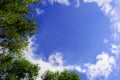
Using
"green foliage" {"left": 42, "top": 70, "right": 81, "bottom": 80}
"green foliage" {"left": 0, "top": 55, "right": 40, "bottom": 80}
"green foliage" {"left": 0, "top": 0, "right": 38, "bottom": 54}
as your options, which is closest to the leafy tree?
"green foliage" {"left": 0, "top": 0, "right": 38, "bottom": 54}

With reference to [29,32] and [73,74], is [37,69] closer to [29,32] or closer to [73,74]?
[73,74]

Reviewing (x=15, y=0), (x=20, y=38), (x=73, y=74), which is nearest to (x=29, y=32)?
(x=20, y=38)

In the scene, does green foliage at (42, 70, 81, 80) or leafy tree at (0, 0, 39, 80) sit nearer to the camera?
leafy tree at (0, 0, 39, 80)

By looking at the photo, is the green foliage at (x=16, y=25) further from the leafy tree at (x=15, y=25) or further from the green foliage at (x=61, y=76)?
the green foliage at (x=61, y=76)

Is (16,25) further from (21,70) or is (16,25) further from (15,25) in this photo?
(21,70)

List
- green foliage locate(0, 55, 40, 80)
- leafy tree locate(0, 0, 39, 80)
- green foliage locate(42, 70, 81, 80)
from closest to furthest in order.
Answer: leafy tree locate(0, 0, 39, 80) → green foliage locate(0, 55, 40, 80) → green foliage locate(42, 70, 81, 80)

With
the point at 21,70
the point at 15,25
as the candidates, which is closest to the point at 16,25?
the point at 15,25

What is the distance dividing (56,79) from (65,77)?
2.02 metres

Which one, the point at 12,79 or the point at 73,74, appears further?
the point at 73,74

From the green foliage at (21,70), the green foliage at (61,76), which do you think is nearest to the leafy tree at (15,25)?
the green foliage at (21,70)

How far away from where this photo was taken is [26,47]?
3456 cm

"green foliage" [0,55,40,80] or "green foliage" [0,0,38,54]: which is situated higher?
"green foliage" [0,55,40,80]

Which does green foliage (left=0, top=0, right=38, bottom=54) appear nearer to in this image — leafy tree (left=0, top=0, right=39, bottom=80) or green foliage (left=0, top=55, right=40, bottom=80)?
leafy tree (left=0, top=0, right=39, bottom=80)

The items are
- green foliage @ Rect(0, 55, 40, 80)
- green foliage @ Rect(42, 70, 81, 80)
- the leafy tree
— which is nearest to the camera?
the leafy tree
